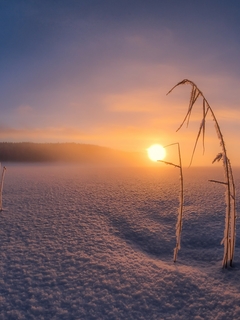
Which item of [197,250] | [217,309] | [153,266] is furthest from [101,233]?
[217,309]

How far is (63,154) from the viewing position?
3878 centimetres

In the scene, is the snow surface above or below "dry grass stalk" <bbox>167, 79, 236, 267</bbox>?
below

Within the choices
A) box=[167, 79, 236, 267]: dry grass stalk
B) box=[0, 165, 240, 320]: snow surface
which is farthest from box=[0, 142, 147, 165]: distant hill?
box=[167, 79, 236, 267]: dry grass stalk

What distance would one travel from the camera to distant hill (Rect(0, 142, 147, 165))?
115ft

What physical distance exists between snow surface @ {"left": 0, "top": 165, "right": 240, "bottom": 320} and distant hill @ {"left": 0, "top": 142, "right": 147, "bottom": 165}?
28605 millimetres

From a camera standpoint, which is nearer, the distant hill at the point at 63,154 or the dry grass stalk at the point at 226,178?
the dry grass stalk at the point at 226,178

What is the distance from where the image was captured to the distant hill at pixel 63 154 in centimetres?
3519

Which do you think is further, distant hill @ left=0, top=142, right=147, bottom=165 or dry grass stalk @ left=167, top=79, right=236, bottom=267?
distant hill @ left=0, top=142, right=147, bottom=165

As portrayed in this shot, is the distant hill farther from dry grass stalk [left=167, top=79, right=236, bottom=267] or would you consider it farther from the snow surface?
dry grass stalk [left=167, top=79, right=236, bottom=267]

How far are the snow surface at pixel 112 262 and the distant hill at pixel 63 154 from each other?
93.8 ft

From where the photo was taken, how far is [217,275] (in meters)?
3.88

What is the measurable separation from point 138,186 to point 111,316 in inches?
318

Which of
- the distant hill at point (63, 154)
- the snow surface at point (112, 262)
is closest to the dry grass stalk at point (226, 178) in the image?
the snow surface at point (112, 262)

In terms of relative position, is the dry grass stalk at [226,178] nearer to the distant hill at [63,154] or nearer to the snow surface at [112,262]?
the snow surface at [112,262]
